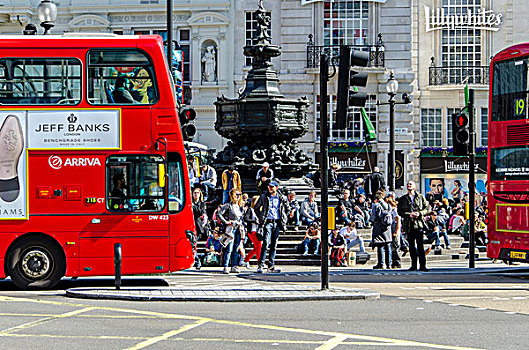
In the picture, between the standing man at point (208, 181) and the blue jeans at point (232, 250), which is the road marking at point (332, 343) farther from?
the standing man at point (208, 181)

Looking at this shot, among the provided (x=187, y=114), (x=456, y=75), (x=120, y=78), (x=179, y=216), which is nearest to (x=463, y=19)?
(x=456, y=75)

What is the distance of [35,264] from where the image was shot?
18141mm

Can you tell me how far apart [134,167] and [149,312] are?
431cm

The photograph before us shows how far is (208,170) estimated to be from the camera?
27.7 metres

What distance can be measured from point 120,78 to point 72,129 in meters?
1.18

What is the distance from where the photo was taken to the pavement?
1639cm

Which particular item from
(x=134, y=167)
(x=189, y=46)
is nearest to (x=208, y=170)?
(x=134, y=167)

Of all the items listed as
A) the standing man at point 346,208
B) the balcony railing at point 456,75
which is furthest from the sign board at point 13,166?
the balcony railing at point 456,75

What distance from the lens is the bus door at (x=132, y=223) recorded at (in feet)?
59.6

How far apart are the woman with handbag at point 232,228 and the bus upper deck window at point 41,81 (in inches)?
189

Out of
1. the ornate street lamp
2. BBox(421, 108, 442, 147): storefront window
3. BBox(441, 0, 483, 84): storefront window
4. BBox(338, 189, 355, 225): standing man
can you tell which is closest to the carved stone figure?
BBox(421, 108, 442, 147): storefront window

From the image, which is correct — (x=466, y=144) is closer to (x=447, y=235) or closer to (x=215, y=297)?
(x=447, y=235)

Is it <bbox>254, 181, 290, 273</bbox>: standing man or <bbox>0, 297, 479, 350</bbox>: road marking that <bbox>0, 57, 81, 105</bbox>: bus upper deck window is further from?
<bbox>254, 181, 290, 273</bbox>: standing man

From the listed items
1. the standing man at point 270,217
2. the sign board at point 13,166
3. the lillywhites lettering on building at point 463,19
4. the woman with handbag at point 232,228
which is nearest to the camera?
the sign board at point 13,166
